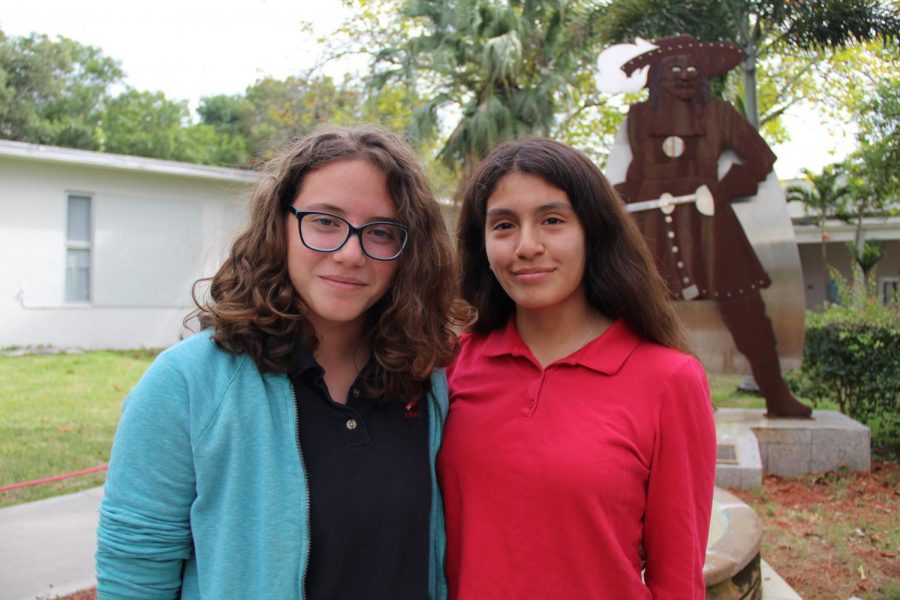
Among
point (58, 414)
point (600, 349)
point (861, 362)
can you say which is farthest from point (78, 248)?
point (600, 349)

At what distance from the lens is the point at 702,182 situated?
609 cm

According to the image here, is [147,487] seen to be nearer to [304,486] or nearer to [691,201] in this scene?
[304,486]

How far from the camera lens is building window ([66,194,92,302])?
43.5 feet

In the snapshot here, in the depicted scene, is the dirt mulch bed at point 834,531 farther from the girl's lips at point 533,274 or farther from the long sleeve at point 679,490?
the girl's lips at point 533,274

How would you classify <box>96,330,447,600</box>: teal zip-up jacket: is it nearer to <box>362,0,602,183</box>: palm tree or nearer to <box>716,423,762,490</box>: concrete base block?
<box>716,423,762,490</box>: concrete base block

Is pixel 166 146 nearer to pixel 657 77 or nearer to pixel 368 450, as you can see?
pixel 657 77

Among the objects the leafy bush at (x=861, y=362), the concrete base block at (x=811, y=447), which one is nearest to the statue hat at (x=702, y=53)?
the leafy bush at (x=861, y=362)

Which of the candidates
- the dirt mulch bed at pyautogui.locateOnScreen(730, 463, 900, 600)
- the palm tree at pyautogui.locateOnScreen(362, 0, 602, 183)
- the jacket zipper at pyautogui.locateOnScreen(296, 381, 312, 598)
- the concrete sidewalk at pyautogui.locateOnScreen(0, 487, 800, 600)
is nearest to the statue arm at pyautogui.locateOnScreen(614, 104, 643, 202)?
the dirt mulch bed at pyautogui.locateOnScreen(730, 463, 900, 600)

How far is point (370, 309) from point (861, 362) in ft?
21.1

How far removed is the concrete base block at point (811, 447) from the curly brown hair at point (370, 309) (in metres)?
4.98

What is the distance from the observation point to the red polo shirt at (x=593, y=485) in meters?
1.54

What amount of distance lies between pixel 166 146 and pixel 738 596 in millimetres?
34261

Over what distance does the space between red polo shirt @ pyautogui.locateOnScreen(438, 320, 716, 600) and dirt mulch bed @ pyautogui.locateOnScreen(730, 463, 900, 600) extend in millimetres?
2970

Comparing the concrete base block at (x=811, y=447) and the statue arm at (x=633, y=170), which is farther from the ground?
the statue arm at (x=633, y=170)
